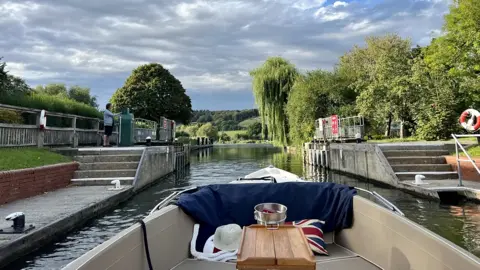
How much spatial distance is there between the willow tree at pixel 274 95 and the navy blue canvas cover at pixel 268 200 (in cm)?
2424

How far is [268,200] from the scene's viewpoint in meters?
3.80

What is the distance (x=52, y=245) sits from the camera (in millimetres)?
4965

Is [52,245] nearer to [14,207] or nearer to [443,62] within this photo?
[14,207]

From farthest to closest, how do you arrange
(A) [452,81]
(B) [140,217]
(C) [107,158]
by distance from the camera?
1. (A) [452,81]
2. (C) [107,158]
3. (B) [140,217]

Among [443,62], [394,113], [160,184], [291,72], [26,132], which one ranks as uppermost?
[291,72]

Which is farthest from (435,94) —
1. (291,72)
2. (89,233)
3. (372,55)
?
(89,233)

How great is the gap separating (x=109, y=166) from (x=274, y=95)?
64.9 ft

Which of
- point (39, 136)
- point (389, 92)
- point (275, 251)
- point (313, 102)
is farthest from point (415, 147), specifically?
point (313, 102)

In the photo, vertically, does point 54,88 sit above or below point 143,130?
above

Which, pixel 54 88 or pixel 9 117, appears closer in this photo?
pixel 9 117

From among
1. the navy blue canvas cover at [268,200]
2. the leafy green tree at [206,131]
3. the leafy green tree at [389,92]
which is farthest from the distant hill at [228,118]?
the navy blue canvas cover at [268,200]

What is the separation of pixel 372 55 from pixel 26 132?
24868 millimetres

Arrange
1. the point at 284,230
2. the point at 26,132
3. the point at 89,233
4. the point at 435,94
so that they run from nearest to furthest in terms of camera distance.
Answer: the point at 284,230 < the point at 89,233 < the point at 26,132 < the point at 435,94

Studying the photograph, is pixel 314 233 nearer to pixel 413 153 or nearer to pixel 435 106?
pixel 413 153
